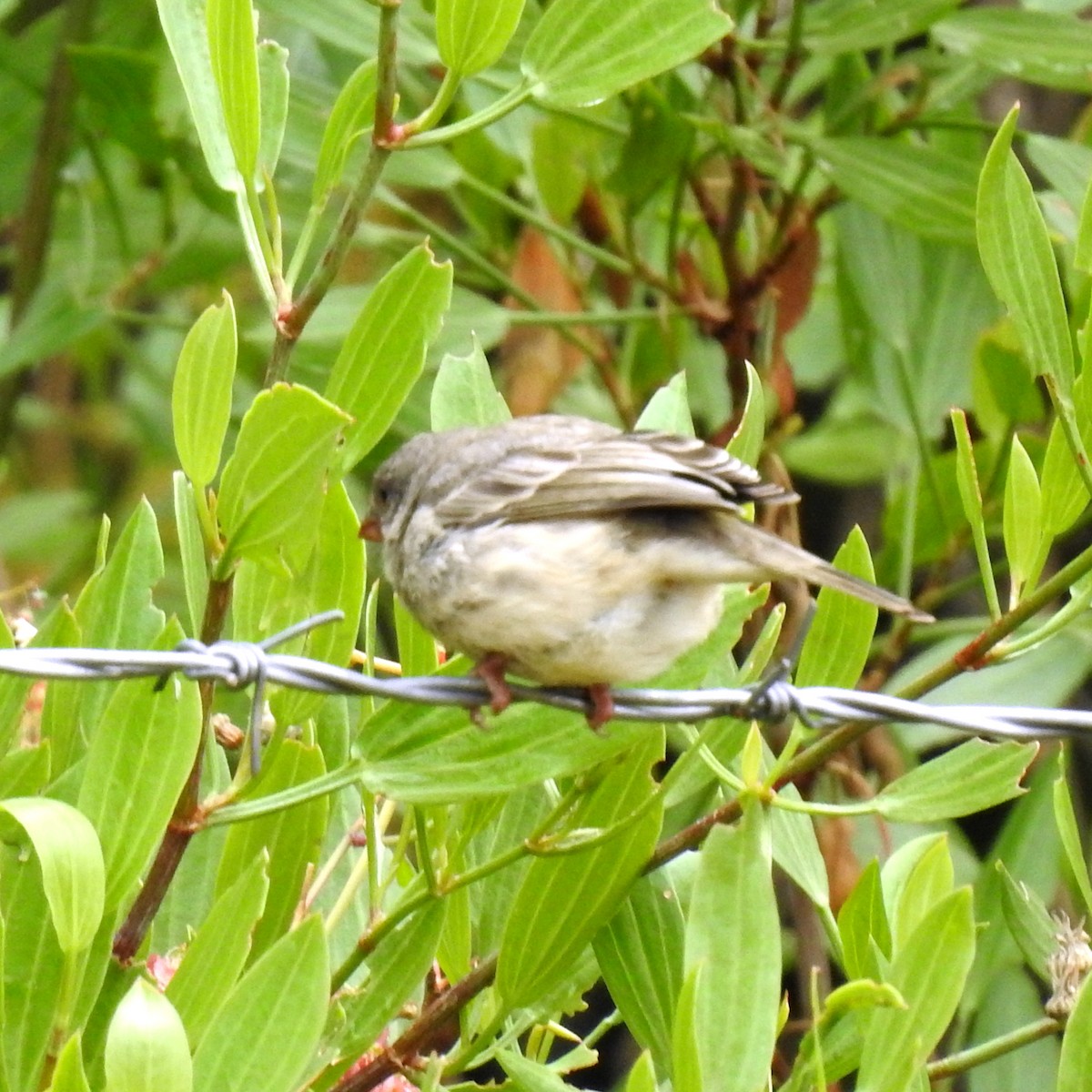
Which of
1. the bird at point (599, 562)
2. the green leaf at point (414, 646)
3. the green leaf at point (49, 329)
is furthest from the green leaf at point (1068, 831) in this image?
the green leaf at point (49, 329)

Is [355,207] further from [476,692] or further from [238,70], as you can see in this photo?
[476,692]

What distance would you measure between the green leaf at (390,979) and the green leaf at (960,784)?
0.70 m

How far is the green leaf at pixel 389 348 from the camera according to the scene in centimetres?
254

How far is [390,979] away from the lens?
2645 millimetres

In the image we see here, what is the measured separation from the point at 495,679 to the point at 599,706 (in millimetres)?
247

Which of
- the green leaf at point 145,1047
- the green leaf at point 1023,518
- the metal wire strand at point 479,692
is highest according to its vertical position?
the green leaf at point 1023,518

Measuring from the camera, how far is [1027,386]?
487cm

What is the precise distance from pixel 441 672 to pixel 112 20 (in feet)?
10.9

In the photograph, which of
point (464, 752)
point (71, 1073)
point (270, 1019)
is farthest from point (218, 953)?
point (464, 752)

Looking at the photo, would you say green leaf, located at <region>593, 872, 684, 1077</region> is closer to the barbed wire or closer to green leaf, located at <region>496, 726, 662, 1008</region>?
green leaf, located at <region>496, 726, 662, 1008</region>

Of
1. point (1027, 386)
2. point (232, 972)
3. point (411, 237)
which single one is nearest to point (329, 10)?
point (411, 237)

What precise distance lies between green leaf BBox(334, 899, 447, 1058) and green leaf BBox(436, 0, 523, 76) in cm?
124

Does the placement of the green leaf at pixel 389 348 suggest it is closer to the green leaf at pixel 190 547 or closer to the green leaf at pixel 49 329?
the green leaf at pixel 190 547

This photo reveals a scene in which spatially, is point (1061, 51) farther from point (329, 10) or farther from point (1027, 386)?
point (329, 10)
